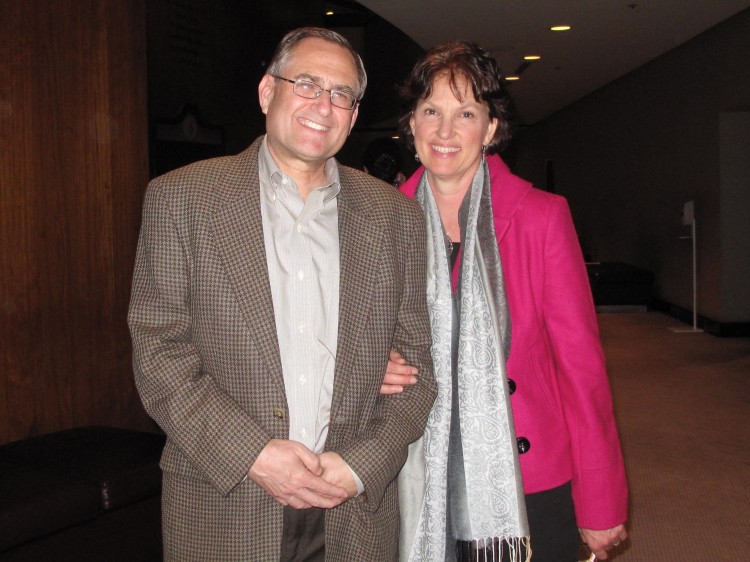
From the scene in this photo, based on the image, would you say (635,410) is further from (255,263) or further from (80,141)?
(255,263)

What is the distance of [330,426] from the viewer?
5.71ft

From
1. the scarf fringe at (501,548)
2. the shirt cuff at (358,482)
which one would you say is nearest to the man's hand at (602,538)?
the scarf fringe at (501,548)

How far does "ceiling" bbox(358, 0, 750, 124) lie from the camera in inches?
346

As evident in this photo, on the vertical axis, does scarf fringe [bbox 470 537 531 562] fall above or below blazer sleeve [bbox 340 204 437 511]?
below

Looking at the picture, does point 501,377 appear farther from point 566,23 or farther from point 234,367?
point 566,23

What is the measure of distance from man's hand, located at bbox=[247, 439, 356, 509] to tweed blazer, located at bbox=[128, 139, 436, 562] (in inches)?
1.3

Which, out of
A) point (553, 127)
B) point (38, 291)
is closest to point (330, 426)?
point (38, 291)

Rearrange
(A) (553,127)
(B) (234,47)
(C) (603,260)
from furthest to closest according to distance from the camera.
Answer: (A) (553,127) → (C) (603,260) → (B) (234,47)

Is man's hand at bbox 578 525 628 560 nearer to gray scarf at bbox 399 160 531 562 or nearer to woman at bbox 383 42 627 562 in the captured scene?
woman at bbox 383 42 627 562

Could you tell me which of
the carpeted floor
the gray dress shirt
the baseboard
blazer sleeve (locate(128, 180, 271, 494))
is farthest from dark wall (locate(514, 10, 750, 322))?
blazer sleeve (locate(128, 180, 271, 494))

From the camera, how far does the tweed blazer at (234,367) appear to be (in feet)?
5.40

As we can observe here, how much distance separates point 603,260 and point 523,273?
15.3m

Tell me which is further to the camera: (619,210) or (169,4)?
(619,210)

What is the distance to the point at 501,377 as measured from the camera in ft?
6.26
